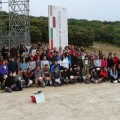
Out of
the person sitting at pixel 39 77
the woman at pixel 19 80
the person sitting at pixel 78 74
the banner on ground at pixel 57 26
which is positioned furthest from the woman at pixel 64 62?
the banner on ground at pixel 57 26

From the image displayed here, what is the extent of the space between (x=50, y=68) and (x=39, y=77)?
904 mm

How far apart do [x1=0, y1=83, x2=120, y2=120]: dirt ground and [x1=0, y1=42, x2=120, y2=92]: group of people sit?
64 cm

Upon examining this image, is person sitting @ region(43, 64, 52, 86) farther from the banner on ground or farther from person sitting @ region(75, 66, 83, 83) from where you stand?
the banner on ground

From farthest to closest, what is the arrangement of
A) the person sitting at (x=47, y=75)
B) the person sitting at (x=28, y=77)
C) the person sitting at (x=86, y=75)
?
the person sitting at (x=86, y=75), the person sitting at (x=47, y=75), the person sitting at (x=28, y=77)

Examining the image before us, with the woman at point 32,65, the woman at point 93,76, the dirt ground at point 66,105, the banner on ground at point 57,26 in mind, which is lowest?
the dirt ground at point 66,105

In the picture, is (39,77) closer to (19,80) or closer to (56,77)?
(56,77)

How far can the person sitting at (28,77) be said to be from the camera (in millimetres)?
16864

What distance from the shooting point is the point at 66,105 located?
1297 centimetres

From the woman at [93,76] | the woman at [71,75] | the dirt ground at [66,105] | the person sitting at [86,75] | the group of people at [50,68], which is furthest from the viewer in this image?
the woman at [93,76]

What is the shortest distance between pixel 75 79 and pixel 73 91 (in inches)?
94.4

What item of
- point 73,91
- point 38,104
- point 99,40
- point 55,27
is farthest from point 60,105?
point 99,40

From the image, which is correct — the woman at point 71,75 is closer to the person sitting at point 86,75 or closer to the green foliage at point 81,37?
→ the person sitting at point 86,75

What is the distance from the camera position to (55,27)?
20969 mm

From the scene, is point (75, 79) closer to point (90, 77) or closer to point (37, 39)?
point (90, 77)
